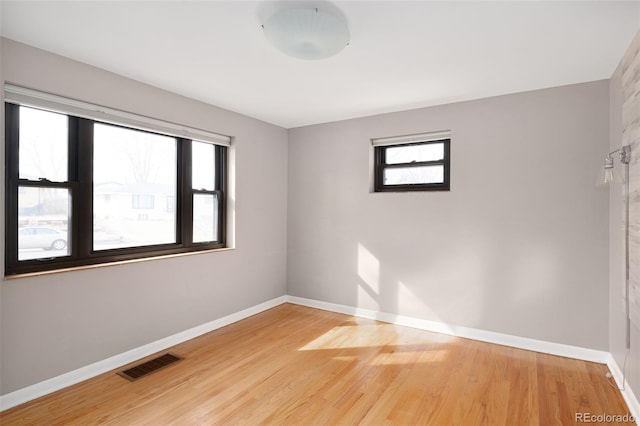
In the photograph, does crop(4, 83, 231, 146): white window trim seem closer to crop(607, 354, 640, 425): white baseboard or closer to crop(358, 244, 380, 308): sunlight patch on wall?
crop(358, 244, 380, 308): sunlight patch on wall

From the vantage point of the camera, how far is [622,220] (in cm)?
261

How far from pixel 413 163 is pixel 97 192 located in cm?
329

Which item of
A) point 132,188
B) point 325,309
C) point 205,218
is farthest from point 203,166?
point 325,309

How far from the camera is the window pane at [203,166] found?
3.83 m

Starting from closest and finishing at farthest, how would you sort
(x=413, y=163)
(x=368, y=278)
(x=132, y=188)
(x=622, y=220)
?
(x=622, y=220) < (x=132, y=188) < (x=413, y=163) < (x=368, y=278)

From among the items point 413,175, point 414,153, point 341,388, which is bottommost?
point 341,388

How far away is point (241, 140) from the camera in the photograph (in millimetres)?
4203

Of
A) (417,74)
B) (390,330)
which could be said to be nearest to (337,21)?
(417,74)

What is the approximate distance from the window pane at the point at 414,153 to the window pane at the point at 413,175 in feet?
0.34

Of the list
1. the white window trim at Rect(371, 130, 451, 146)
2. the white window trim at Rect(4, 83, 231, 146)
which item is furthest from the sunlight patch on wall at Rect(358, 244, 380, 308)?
the white window trim at Rect(4, 83, 231, 146)

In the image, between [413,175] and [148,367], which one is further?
[413,175]
